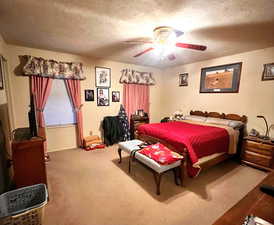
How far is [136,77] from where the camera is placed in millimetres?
4609

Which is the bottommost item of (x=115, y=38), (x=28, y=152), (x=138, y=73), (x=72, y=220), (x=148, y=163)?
(x=72, y=220)

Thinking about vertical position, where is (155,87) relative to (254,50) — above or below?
below

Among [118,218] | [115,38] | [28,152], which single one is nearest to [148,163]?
[118,218]

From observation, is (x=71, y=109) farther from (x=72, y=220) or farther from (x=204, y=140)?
(x=204, y=140)

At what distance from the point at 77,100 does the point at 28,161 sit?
2091 mm

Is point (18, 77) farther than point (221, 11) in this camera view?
Yes

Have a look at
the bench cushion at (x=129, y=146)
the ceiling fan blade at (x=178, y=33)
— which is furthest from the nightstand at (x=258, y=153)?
Answer: the ceiling fan blade at (x=178, y=33)

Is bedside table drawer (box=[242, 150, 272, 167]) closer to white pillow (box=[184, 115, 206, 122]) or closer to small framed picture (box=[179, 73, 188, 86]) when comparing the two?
white pillow (box=[184, 115, 206, 122])

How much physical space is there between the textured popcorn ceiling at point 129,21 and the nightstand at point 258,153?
193 centimetres

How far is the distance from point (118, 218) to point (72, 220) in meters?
0.54

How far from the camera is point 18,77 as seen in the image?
3.07 m

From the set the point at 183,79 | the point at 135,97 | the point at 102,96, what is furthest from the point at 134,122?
the point at 183,79

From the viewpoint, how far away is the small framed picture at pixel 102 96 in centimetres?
410

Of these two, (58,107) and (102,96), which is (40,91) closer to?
(58,107)
